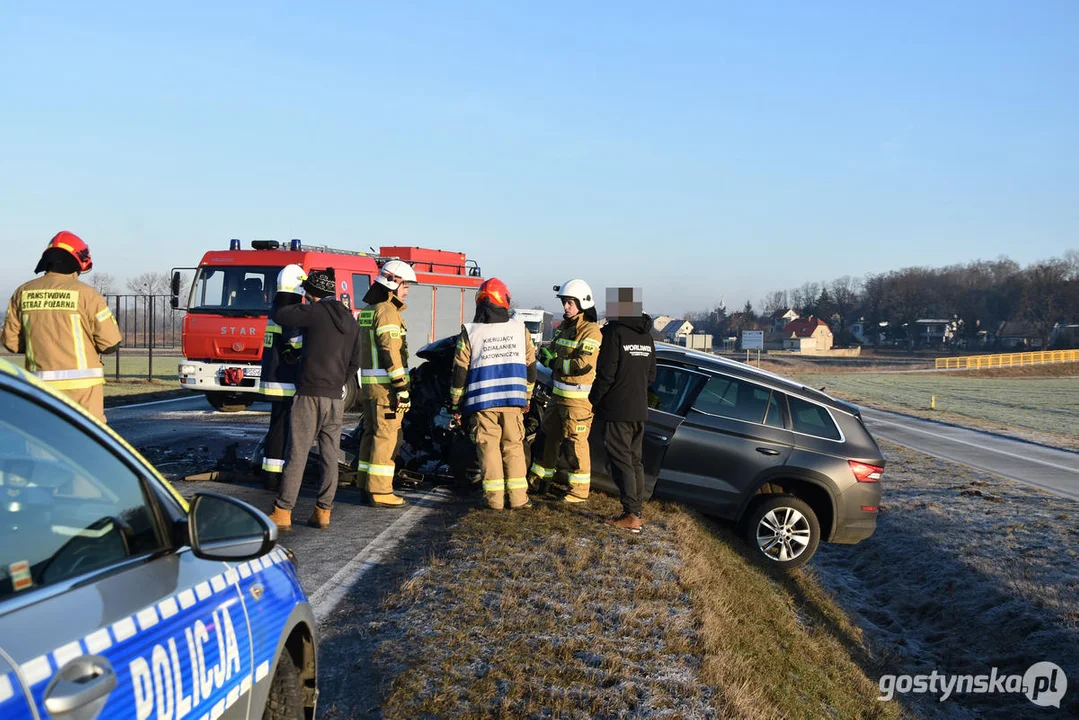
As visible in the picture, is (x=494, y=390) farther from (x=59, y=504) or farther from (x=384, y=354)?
(x=59, y=504)

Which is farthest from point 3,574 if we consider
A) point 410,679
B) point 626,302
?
point 626,302

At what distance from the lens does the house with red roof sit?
123 meters

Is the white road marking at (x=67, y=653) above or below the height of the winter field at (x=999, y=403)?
above

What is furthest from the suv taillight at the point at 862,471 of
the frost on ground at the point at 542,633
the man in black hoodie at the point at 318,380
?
the man in black hoodie at the point at 318,380

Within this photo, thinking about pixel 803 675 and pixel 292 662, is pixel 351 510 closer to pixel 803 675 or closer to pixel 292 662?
pixel 803 675

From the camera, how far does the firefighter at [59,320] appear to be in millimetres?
6305

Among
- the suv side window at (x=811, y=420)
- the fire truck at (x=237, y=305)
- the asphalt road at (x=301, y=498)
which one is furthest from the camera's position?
the fire truck at (x=237, y=305)

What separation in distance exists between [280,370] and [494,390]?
5.95 feet

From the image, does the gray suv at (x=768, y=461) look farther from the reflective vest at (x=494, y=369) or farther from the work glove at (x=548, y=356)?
the reflective vest at (x=494, y=369)

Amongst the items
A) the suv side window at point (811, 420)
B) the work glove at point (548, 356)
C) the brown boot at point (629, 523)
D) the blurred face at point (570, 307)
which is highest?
the blurred face at point (570, 307)

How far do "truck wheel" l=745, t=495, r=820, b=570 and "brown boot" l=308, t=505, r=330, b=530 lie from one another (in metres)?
3.63

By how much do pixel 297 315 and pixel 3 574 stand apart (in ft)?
17.1

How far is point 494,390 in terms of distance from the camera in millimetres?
7598

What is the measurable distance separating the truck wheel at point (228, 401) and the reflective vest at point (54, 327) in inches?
347
